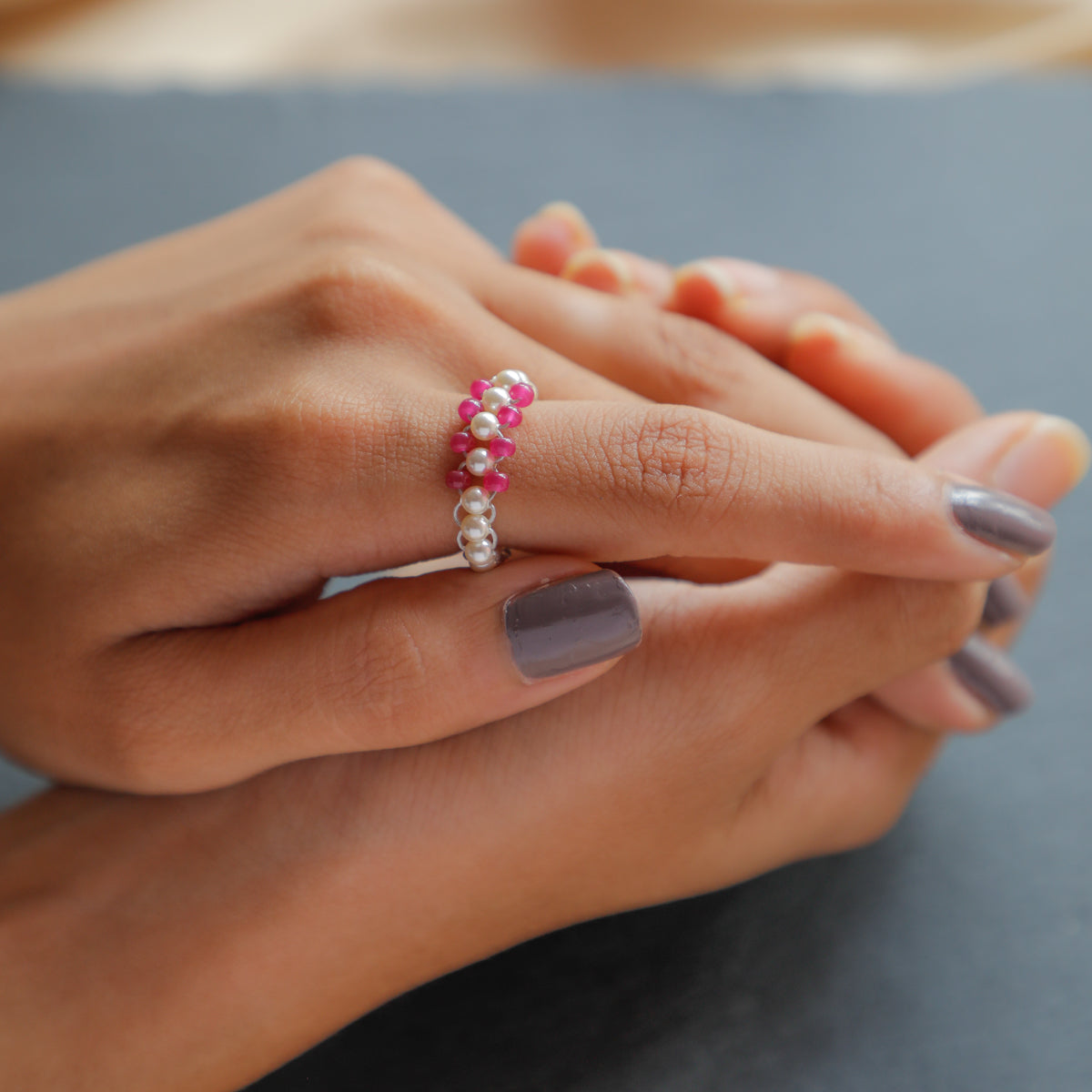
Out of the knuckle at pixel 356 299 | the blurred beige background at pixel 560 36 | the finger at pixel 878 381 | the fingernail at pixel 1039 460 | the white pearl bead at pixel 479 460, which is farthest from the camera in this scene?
the blurred beige background at pixel 560 36

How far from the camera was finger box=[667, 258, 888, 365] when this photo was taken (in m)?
1.09

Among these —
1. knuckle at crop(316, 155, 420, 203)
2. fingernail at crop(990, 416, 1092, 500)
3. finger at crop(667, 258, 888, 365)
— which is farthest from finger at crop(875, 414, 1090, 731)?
knuckle at crop(316, 155, 420, 203)

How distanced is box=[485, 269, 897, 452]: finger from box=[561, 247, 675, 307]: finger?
13 centimetres

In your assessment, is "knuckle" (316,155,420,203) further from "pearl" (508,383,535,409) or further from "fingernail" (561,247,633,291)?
"pearl" (508,383,535,409)

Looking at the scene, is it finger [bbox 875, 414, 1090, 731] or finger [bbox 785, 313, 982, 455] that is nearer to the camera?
finger [bbox 875, 414, 1090, 731]

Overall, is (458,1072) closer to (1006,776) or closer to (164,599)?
(164,599)

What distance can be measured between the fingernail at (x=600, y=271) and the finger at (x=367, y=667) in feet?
1.58

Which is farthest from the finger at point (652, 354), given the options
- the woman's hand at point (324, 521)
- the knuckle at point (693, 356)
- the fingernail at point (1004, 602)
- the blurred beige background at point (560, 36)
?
the blurred beige background at point (560, 36)

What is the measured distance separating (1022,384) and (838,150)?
1.70ft

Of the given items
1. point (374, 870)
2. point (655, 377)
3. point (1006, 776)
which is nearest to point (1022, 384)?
point (1006, 776)

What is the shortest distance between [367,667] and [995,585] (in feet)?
2.04

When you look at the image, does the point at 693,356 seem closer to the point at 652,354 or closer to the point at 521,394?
the point at 652,354

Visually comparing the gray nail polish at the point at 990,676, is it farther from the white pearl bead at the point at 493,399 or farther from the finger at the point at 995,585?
the white pearl bead at the point at 493,399

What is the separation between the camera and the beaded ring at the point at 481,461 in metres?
0.71
